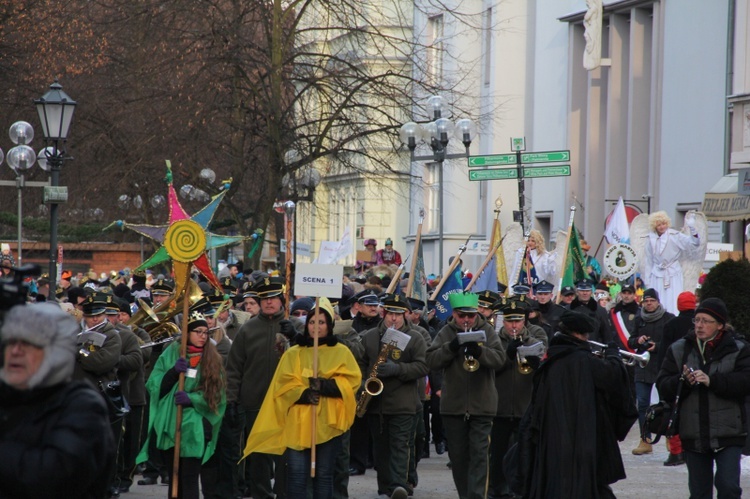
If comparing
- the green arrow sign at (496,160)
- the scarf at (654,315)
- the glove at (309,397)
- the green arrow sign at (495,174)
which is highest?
the green arrow sign at (496,160)

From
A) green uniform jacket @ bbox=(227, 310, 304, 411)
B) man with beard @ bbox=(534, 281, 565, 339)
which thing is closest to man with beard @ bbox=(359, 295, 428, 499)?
green uniform jacket @ bbox=(227, 310, 304, 411)

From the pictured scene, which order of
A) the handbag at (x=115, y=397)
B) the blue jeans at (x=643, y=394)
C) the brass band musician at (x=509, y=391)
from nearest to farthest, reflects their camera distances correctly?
the handbag at (x=115, y=397)
the brass band musician at (x=509, y=391)
the blue jeans at (x=643, y=394)

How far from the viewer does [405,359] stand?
1248 centimetres

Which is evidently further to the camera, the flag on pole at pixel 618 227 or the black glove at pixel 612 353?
the flag on pole at pixel 618 227

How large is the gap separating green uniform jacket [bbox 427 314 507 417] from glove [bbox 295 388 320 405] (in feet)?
5.96

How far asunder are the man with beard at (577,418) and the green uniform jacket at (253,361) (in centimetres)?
315

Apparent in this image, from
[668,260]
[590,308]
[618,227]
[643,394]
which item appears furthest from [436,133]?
[643,394]

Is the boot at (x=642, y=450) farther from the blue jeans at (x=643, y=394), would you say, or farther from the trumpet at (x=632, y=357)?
the trumpet at (x=632, y=357)

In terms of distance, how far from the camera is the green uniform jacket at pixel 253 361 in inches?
464

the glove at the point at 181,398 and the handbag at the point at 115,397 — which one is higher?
the glove at the point at 181,398

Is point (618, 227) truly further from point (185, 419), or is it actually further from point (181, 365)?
point (181, 365)

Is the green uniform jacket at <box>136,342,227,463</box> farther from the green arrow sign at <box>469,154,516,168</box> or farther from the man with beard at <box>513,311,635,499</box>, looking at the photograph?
the green arrow sign at <box>469,154,516,168</box>

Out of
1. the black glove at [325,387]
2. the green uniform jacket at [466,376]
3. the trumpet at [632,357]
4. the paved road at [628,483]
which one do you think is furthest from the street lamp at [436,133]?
the trumpet at [632,357]

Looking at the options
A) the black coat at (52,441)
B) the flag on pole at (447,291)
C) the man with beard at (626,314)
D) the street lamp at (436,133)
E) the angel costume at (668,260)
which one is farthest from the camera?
the street lamp at (436,133)
